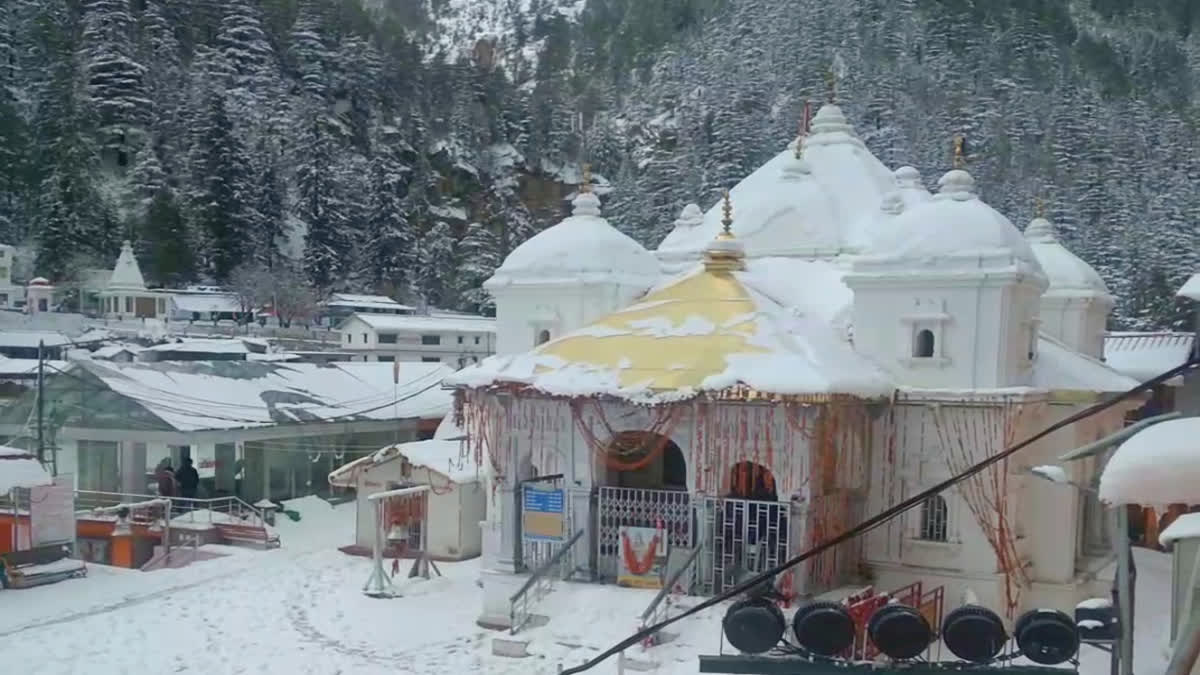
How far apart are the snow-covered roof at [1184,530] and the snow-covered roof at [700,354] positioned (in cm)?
878

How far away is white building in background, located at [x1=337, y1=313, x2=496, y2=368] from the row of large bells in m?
39.3

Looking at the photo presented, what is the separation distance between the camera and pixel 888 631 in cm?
624

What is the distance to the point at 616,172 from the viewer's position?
286 feet

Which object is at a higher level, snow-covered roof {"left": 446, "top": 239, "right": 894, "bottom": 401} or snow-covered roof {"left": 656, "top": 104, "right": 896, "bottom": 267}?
snow-covered roof {"left": 656, "top": 104, "right": 896, "bottom": 267}

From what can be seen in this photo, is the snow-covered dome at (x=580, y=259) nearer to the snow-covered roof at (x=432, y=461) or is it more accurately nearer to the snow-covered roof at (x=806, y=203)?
the snow-covered roof at (x=806, y=203)

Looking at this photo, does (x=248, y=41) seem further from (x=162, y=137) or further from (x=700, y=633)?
(x=700, y=633)

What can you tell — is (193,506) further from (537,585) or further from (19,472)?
(537,585)

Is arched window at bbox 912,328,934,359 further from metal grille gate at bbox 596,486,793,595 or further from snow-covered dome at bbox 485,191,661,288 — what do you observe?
snow-covered dome at bbox 485,191,661,288

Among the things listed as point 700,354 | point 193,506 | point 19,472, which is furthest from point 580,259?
point 193,506

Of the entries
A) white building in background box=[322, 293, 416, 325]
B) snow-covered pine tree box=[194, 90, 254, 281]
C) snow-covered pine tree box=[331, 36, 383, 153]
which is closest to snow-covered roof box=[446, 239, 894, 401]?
white building in background box=[322, 293, 416, 325]

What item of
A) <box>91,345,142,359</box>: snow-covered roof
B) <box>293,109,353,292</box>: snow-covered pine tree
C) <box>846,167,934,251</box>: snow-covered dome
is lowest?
<box>91,345,142,359</box>: snow-covered roof

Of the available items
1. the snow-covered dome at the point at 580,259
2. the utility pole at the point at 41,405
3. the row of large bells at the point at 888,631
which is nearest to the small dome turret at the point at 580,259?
the snow-covered dome at the point at 580,259

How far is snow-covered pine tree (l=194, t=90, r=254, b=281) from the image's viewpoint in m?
60.8

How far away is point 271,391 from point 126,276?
32.9m
